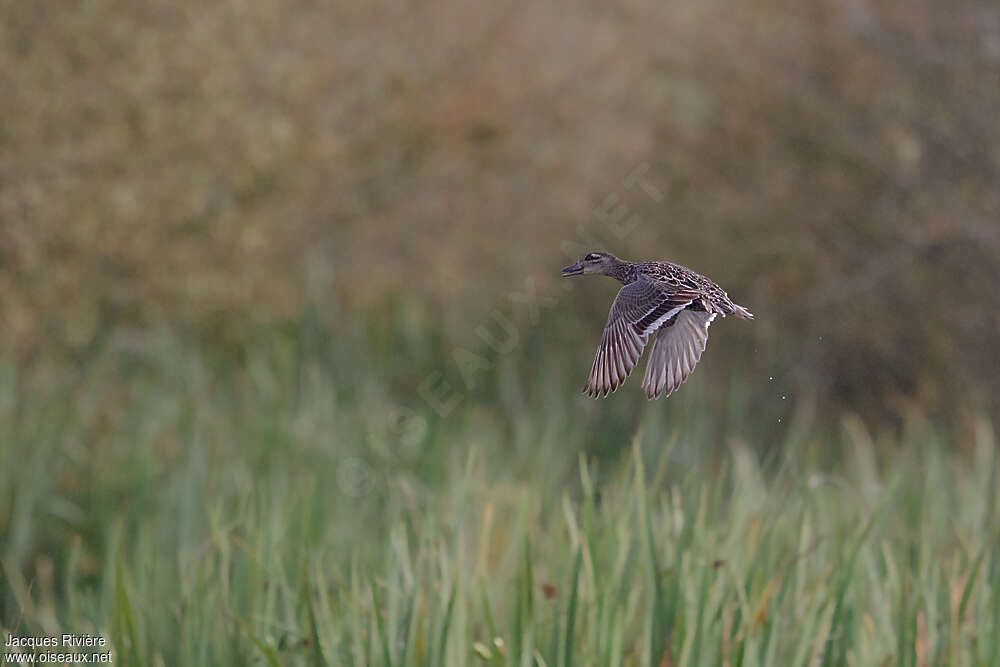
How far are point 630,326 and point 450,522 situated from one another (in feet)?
A: 10.1

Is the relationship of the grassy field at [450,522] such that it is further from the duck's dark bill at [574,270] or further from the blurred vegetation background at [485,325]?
the duck's dark bill at [574,270]

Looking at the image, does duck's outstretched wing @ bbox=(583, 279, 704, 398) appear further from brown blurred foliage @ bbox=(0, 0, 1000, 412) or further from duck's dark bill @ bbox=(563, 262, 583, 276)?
brown blurred foliage @ bbox=(0, 0, 1000, 412)

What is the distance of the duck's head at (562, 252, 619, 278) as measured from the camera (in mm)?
1466

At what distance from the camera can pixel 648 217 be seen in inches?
339

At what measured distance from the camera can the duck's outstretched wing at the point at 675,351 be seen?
1.38m

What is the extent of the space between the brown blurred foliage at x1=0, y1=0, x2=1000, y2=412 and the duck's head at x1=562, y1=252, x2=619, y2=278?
501 centimetres

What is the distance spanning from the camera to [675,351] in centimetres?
146

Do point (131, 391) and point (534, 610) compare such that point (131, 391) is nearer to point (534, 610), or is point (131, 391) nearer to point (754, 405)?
point (754, 405)

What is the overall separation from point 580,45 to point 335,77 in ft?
7.18

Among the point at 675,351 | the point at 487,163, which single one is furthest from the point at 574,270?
the point at 487,163

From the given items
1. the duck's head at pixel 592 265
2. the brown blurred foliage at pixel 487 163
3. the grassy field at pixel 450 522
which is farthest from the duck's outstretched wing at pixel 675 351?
the brown blurred foliage at pixel 487 163

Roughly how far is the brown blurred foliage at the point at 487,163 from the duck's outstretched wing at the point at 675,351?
16.5 feet

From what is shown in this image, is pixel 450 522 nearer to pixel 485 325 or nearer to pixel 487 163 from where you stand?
pixel 485 325

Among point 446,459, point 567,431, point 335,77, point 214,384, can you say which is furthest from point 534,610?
point 335,77
